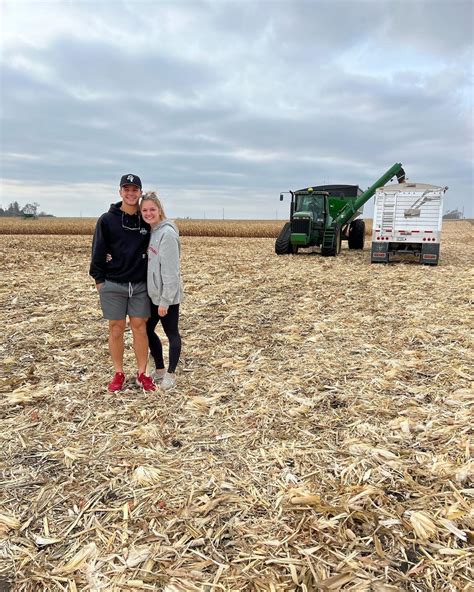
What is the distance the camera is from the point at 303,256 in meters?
17.0

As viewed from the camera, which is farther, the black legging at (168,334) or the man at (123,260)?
the black legging at (168,334)

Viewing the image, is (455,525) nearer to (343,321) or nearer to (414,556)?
(414,556)

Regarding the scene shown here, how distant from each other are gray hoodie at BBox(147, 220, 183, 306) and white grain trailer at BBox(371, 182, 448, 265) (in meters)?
12.0

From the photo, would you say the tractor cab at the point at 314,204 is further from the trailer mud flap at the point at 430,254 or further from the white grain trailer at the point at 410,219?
the trailer mud flap at the point at 430,254

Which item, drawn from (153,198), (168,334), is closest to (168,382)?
(168,334)

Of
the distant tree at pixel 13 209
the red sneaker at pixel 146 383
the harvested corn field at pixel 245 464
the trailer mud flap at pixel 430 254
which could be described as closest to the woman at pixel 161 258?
the red sneaker at pixel 146 383

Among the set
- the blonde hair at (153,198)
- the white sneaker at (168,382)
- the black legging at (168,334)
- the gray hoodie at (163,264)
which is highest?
the blonde hair at (153,198)

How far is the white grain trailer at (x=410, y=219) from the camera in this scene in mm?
13789

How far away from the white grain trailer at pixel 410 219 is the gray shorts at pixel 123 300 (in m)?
12.1

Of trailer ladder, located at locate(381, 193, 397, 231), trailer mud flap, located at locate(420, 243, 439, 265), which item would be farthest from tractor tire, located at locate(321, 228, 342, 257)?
trailer mud flap, located at locate(420, 243, 439, 265)

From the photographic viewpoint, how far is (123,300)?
3963 millimetres

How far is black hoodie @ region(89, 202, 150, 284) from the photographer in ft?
12.3

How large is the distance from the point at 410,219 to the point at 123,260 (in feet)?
41.4

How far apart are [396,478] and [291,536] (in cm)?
94
